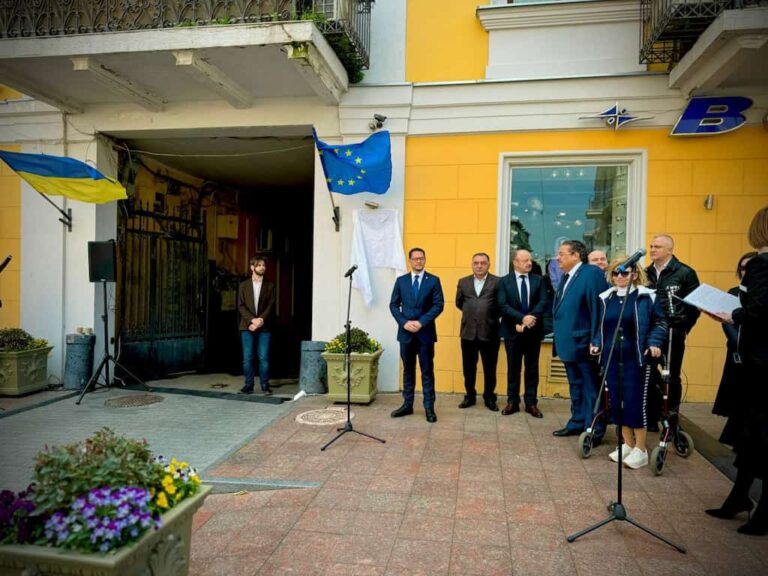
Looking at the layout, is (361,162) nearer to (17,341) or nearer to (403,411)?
(403,411)

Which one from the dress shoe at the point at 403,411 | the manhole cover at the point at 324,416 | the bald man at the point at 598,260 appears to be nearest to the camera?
the bald man at the point at 598,260

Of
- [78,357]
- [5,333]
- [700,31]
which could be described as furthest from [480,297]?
[5,333]

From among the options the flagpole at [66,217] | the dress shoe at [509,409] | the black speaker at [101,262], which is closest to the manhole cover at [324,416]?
the dress shoe at [509,409]

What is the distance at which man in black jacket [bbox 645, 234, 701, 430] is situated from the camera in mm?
4539

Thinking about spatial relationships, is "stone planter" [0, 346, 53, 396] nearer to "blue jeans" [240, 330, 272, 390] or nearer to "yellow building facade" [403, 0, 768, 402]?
"blue jeans" [240, 330, 272, 390]

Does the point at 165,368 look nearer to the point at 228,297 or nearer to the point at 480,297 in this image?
the point at 228,297

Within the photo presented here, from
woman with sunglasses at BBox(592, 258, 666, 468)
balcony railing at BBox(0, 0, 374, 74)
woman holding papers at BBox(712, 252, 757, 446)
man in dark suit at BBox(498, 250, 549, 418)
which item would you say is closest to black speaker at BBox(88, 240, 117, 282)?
balcony railing at BBox(0, 0, 374, 74)

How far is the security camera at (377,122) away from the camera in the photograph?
6719 millimetres

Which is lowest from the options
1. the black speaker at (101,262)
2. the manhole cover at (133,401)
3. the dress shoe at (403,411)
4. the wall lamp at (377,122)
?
the manhole cover at (133,401)

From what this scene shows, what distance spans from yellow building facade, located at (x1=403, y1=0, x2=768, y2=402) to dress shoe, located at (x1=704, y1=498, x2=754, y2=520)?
128 inches

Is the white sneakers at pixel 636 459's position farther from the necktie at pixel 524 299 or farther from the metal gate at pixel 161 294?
the metal gate at pixel 161 294

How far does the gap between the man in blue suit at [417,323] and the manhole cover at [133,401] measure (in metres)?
3.37

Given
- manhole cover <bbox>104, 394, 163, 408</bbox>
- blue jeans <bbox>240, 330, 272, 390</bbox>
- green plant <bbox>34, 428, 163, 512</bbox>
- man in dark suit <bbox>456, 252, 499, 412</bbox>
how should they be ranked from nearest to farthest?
green plant <bbox>34, 428, 163, 512</bbox> → man in dark suit <bbox>456, 252, 499, 412</bbox> → manhole cover <bbox>104, 394, 163, 408</bbox> → blue jeans <bbox>240, 330, 272, 390</bbox>

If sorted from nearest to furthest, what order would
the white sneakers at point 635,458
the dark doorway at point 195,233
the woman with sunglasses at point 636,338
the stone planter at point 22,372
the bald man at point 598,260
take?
the woman with sunglasses at point 636,338, the white sneakers at point 635,458, the bald man at point 598,260, the stone planter at point 22,372, the dark doorway at point 195,233
